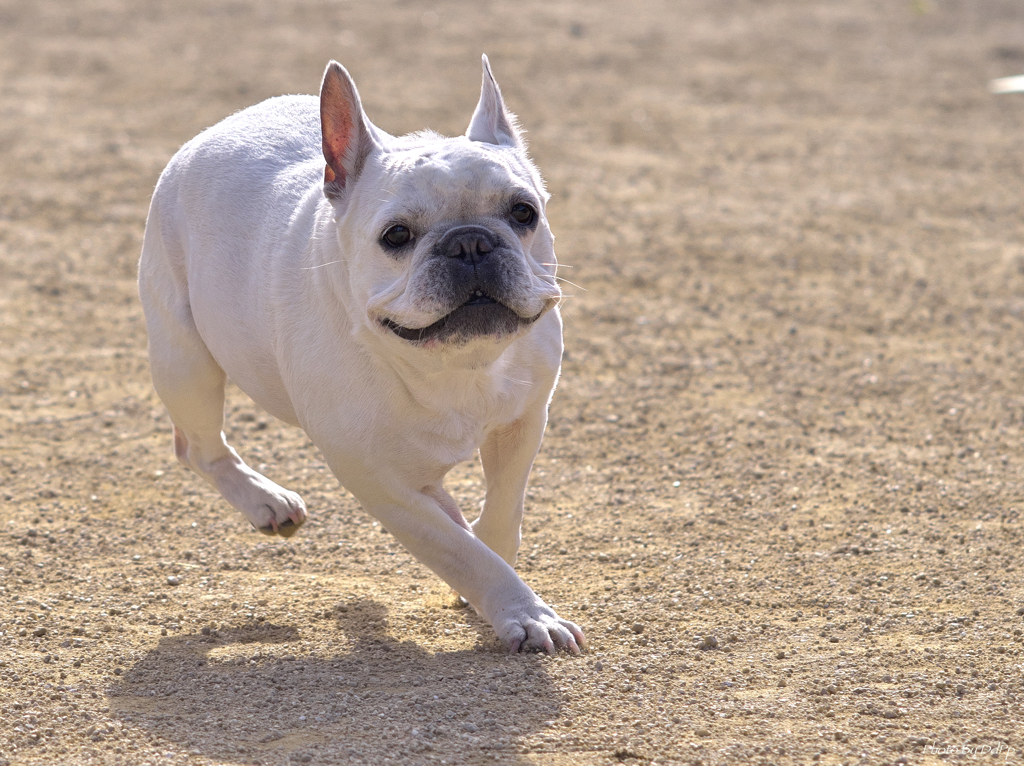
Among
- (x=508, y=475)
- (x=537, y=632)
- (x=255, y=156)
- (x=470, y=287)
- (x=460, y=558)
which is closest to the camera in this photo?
(x=470, y=287)

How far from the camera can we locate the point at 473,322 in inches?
175

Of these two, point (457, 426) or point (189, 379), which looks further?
point (189, 379)

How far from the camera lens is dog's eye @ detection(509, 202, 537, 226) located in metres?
4.63

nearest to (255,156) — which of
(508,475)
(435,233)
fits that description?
(435,233)

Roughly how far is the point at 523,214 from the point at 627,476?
2593mm

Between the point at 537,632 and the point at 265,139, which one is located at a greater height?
the point at 265,139

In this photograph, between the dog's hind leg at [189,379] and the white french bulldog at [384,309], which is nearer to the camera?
the white french bulldog at [384,309]

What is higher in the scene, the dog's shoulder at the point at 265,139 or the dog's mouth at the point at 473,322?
the dog's shoulder at the point at 265,139

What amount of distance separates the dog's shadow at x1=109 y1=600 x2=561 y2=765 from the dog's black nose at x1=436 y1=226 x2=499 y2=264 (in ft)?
4.88

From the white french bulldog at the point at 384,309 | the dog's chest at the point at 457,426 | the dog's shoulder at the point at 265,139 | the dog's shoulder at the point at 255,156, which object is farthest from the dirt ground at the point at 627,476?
the dog's shoulder at the point at 265,139

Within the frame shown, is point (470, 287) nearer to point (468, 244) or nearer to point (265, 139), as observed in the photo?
point (468, 244)

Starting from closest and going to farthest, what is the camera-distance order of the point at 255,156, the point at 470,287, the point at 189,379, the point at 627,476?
the point at 470,287, the point at 255,156, the point at 189,379, the point at 627,476

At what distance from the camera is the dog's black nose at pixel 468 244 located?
4.42 metres

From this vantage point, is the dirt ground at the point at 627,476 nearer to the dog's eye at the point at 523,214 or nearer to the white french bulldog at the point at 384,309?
the white french bulldog at the point at 384,309
